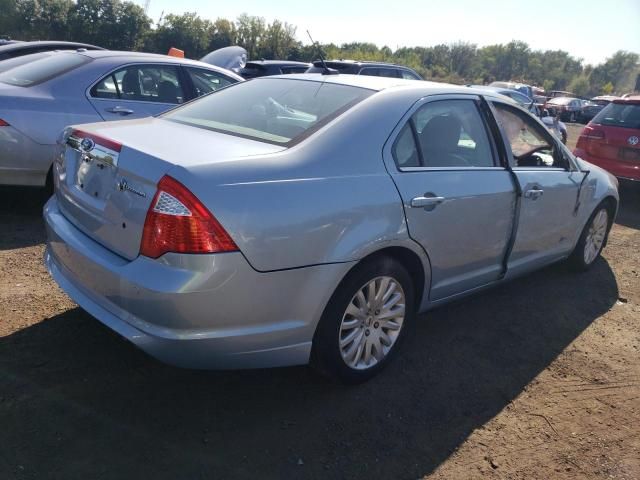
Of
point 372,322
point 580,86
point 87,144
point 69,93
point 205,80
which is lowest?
point 372,322

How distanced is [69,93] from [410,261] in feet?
11.9

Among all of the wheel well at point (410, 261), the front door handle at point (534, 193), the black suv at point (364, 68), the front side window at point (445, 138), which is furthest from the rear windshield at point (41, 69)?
the black suv at point (364, 68)

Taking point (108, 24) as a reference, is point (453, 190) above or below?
above

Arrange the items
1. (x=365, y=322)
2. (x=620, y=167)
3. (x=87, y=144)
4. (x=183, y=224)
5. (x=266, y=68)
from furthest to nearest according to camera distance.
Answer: (x=266, y=68) < (x=620, y=167) < (x=365, y=322) < (x=87, y=144) < (x=183, y=224)

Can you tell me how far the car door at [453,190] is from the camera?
305 cm

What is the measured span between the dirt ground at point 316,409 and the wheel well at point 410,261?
1.56ft

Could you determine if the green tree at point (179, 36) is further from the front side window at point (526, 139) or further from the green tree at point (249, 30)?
the front side window at point (526, 139)

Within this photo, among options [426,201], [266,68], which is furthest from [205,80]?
[266,68]

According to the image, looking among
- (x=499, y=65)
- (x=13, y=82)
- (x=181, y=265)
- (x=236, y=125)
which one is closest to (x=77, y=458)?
(x=181, y=265)

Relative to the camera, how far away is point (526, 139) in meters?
4.15

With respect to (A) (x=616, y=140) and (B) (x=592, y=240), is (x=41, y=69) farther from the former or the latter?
(A) (x=616, y=140)

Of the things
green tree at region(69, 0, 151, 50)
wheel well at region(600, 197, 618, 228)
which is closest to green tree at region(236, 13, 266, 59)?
green tree at region(69, 0, 151, 50)

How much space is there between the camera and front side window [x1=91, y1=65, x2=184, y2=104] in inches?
211

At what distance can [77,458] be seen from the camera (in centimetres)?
Answer: 231
